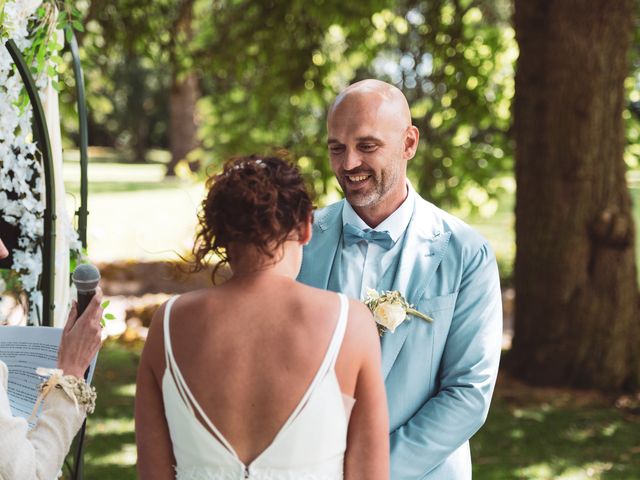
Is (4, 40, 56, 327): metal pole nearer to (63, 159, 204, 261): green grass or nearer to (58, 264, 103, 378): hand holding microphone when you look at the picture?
(58, 264, 103, 378): hand holding microphone

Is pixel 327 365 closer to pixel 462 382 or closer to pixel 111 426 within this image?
pixel 462 382

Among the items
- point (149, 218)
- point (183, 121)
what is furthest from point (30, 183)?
point (183, 121)

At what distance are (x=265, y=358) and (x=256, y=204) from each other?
1.02 ft

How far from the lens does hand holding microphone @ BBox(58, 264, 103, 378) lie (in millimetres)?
2324

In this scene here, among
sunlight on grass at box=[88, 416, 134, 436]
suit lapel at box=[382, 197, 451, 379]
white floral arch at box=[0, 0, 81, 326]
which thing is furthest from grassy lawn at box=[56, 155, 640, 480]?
suit lapel at box=[382, 197, 451, 379]

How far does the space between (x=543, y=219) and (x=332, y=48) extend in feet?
14.4

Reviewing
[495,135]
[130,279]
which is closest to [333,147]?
[495,135]

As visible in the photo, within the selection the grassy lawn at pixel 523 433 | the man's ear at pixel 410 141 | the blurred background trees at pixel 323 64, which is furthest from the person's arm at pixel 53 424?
the blurred background trees at pixel 323 64

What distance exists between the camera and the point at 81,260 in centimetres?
343

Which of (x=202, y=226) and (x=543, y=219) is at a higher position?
(x=202, y=226)

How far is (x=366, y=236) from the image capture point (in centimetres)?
255

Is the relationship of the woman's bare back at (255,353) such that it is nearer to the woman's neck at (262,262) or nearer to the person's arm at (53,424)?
the woman's neck at (262,262)

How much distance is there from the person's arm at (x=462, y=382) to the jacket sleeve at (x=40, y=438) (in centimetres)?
83

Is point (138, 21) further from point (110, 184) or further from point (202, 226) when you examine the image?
point (110, 184)
